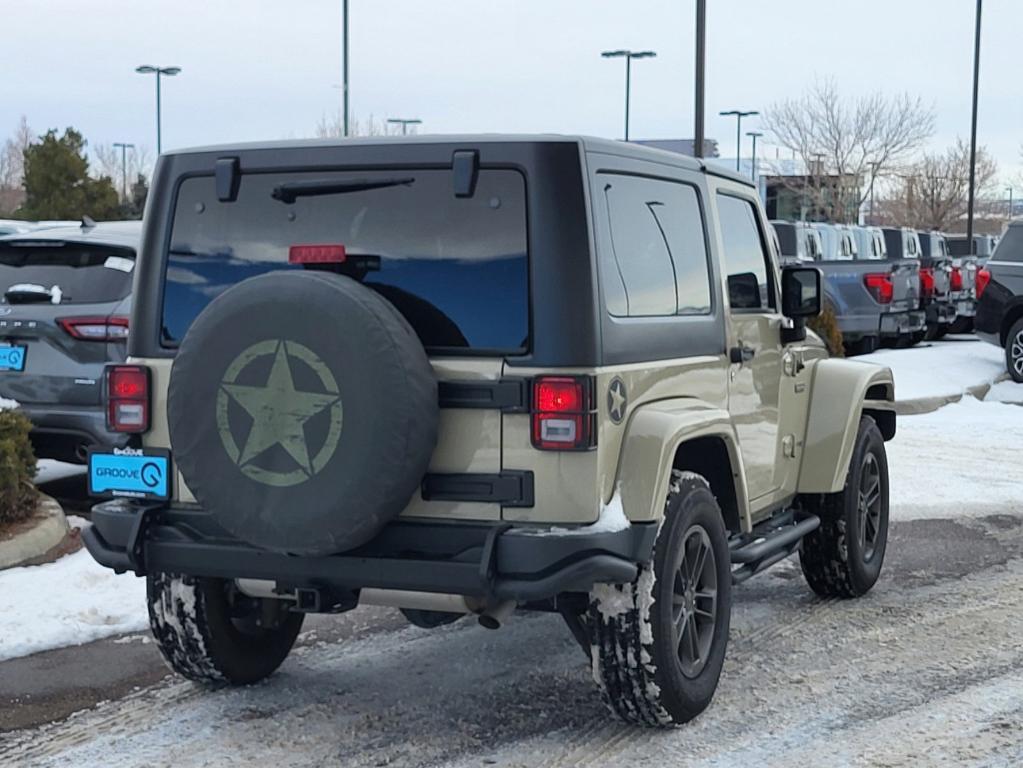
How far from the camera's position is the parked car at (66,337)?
8.47 m

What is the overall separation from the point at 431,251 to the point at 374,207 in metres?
0.26

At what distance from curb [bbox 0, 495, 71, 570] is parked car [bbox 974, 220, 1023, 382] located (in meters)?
13.1

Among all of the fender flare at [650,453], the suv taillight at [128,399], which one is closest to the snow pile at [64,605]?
the suv taillight at [128,399]

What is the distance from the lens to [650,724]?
509cm

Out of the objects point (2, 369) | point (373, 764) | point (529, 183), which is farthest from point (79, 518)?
point (529, 183)

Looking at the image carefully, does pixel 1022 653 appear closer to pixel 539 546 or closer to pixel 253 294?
pixel 539 546

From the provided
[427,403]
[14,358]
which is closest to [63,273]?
[14,358]

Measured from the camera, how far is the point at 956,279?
26.1 meters

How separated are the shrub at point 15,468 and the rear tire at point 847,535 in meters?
3.93

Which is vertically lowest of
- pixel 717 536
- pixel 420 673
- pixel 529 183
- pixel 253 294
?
pixel 420 673

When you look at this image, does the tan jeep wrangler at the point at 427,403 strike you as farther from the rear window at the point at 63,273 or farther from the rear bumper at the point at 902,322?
the rear bumper at the point at 902,322

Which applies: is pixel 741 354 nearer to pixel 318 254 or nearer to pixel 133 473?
pixel 318 254

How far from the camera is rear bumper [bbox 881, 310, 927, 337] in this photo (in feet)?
69.6

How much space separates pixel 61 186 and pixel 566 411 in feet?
131
